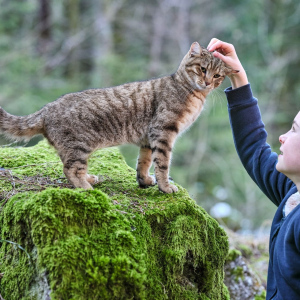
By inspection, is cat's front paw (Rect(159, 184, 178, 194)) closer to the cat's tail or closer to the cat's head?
the cat's head

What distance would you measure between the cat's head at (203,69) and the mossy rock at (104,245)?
1.15m

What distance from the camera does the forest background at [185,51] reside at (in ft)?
36.1

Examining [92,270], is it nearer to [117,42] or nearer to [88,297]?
[88,297]

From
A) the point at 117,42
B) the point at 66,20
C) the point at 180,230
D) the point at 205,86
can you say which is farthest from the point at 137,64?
the point at 180,230

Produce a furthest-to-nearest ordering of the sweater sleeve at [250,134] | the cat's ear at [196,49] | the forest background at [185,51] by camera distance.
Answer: the forest background at [185,51] < the cat's ear at [196,49] < the sweater sleeve at [250,134]

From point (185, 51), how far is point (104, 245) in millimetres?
10312

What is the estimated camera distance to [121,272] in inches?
78.2

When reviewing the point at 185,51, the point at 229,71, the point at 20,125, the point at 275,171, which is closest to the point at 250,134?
the point at 275,171

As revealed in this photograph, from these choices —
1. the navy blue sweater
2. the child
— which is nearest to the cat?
the child

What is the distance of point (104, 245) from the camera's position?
6.77ft

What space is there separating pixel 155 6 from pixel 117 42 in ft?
Result: 6.72

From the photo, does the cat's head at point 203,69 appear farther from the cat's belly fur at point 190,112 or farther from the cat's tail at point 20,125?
the cat's tail at point 20,125

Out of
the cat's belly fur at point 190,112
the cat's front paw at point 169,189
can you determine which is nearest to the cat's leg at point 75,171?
the cat's front paw at point 169,189

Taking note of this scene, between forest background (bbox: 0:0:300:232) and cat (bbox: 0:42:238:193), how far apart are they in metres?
6.92
